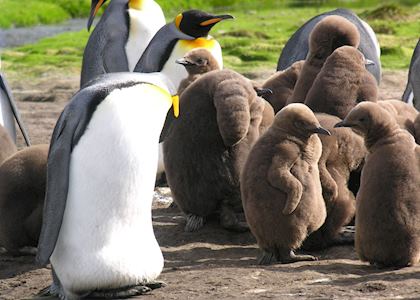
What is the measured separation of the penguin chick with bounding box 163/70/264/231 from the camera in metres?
6.18

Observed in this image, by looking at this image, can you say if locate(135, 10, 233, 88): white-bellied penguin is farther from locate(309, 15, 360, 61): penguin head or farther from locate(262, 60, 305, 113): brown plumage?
locate(309, 15, 360, 61): penguin head

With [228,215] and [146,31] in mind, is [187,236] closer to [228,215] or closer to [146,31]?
[228,215]

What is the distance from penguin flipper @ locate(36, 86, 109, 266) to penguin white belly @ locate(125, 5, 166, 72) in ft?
16.9

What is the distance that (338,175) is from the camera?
577 centimetres

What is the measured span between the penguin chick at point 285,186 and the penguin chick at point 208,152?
0.59 m

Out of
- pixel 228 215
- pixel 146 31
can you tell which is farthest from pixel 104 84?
pixel 146 31

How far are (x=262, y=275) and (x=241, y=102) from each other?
3.89 feet

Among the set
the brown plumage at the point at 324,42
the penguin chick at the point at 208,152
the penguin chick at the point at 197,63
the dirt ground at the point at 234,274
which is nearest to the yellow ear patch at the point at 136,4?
the penguin chick at the point at 197,63

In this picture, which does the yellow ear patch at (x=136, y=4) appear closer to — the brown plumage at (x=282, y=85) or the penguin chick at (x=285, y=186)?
the brown plumage at (x=282, y=85)

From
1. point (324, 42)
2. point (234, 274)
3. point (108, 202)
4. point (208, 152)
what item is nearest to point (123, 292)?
point (108, 202)

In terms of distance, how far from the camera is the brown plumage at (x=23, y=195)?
5898 millimetres

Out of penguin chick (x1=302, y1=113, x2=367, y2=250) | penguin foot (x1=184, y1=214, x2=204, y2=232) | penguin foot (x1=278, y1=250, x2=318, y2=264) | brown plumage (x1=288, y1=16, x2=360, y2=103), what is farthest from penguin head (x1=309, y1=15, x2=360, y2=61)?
penguin foot (x1=278, y1=250, x2=318, y2=264)

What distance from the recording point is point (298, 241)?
544 cm

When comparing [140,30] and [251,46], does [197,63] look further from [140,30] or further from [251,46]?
A: [251,46]
